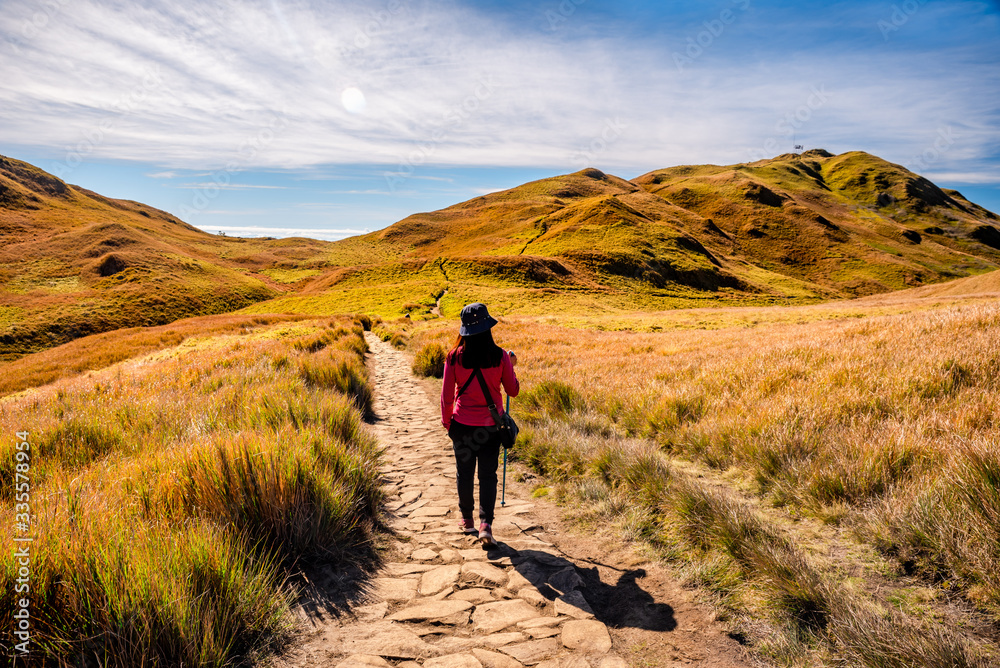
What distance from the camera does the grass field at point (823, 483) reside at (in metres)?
2.58

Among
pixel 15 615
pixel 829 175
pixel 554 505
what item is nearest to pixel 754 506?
pixel 554 505

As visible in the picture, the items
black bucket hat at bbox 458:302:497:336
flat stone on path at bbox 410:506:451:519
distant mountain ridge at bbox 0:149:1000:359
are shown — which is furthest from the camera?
distant mountain ridge at bbox 0:149:1000:359

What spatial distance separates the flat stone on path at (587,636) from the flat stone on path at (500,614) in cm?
32

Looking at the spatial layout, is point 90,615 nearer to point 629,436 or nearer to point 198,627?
point 198,627

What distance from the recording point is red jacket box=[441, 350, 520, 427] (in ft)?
15.2

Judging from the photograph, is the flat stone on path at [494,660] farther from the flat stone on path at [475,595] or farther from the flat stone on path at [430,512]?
the flat stone on path at [430,512]

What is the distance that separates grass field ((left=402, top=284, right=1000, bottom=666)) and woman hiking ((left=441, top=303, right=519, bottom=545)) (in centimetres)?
125

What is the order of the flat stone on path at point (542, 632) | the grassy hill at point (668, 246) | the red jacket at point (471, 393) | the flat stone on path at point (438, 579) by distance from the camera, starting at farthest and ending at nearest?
1. the grassy hill at point (668, 246)
2. the red jacket at point (471, 393)
3. the flat stone on path at point (438, 579)
4. the flat stone on path at point (542, 632)

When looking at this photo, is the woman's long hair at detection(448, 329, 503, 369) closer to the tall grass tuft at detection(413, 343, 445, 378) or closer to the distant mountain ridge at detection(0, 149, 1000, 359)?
the tall grass tuft at detection(413, 343, 445, 378)

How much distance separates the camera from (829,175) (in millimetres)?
197375

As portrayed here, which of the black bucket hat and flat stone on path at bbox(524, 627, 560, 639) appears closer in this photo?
flat stone on path at bbox(524, 627, 560, 639)

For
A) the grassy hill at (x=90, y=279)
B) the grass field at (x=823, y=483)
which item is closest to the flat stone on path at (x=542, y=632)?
the grass field at (x=823, y=483)

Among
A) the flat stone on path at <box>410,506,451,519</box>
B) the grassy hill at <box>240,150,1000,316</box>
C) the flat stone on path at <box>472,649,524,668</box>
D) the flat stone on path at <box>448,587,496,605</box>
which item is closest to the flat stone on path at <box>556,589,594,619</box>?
the flat stone on path at <box>448,587,496,605</box>

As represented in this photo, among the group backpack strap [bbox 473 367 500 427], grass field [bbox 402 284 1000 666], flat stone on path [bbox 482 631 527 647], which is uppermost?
backpack strap [bbox 473 367 500 427]
